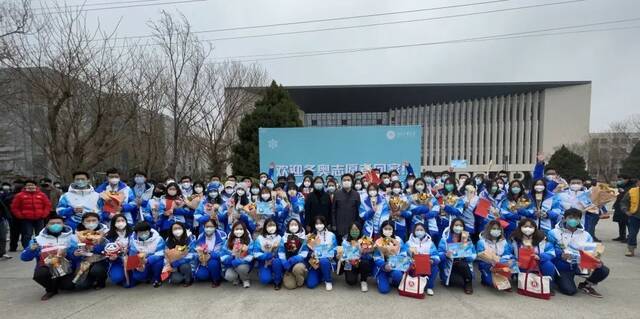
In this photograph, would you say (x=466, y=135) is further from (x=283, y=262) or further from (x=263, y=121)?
(x=283, y=262)

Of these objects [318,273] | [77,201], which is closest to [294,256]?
[318,273]

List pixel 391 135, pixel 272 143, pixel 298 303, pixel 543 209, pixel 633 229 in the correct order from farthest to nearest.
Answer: pixel 272 143
pixel 391 135
pixel 633 229
pixel 543 209
pixel 298 303

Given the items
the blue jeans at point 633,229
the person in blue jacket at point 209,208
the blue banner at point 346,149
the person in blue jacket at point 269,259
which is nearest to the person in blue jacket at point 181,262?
the person in blue jacket at point 209,208

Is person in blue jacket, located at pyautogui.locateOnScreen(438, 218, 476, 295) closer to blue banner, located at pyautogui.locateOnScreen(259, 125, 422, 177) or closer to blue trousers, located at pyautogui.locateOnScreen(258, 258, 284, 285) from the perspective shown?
blue trousers, located at pyautogui.locateOnScreen(258, 258, 284, 285)

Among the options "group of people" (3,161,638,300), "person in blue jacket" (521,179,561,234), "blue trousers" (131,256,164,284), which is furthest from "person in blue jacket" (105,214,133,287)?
"person in blue jacket" (521,179,561,234)

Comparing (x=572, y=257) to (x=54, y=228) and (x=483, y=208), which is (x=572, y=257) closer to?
(x=483, y=208)

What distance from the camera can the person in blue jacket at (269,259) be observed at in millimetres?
5000

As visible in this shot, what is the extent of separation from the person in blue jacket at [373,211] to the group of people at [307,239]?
0.02m

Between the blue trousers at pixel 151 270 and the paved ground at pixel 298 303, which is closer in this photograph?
the paved ground at pixel 298 303

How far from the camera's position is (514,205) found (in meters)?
5.91

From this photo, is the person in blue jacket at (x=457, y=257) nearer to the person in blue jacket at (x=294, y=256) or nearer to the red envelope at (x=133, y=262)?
the person in blue jacket at (x=294, y=256)

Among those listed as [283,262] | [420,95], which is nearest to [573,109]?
[420,95]

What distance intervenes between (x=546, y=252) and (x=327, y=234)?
11.5 ft

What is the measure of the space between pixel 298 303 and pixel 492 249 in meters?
3.26
